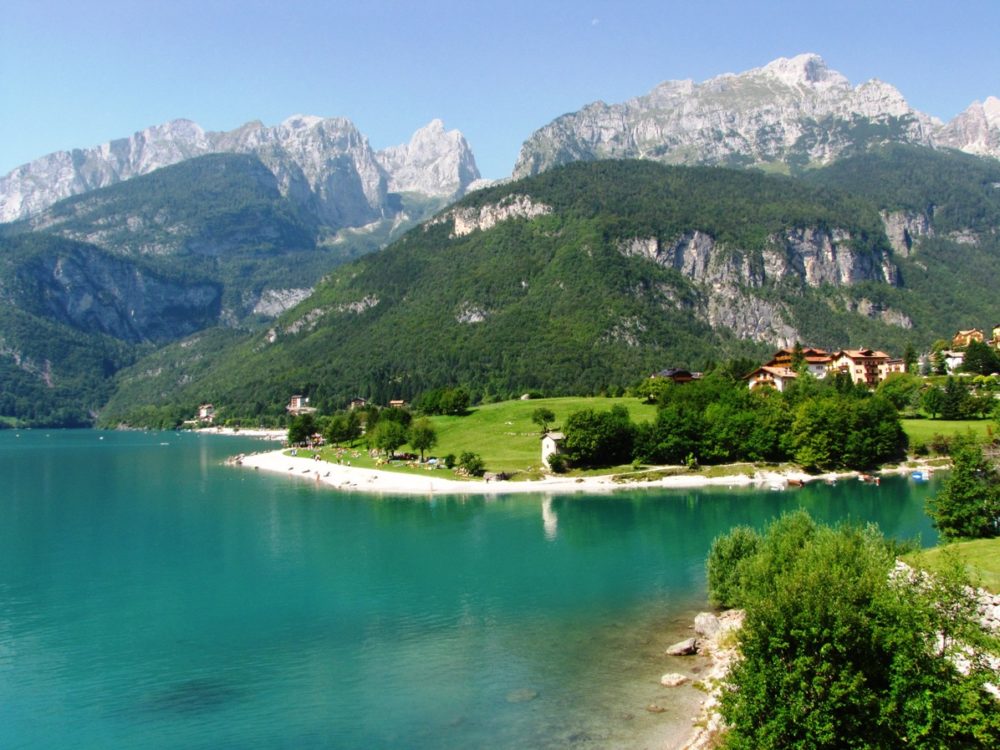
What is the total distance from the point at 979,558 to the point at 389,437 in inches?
3508

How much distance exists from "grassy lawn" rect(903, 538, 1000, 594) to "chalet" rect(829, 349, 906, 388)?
363 ft

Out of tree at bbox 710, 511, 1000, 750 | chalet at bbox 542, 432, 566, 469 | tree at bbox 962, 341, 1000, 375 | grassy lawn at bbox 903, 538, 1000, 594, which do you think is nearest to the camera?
tree at bbox 710, 511, 1000, 750

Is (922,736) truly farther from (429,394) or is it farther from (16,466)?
(16,466)

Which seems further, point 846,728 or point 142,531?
point 142,531

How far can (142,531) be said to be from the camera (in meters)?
69.2

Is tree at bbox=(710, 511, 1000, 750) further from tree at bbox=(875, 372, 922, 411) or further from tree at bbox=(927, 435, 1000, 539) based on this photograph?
tree at bbox=(875, 372, 922, 411)

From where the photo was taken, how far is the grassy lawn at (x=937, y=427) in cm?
9644

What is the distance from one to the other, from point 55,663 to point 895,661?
34917mm

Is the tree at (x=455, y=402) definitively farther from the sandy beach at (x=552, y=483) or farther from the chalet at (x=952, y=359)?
the chalet at (x=952, y=359)

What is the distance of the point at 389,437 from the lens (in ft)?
373

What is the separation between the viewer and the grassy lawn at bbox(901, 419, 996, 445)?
96438mm

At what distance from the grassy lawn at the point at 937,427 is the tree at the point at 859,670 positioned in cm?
8483

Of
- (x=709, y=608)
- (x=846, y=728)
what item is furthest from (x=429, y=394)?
(x=846, y=728)

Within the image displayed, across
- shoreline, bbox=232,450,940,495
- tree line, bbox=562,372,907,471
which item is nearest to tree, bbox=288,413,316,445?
shoreline, bbox=232,450,940,495
